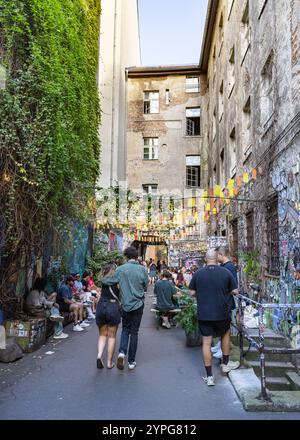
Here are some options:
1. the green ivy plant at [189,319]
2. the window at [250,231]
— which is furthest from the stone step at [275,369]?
the window at [250,231]

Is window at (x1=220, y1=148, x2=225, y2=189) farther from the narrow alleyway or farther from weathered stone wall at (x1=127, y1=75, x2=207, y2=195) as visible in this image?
the narrow alleyway

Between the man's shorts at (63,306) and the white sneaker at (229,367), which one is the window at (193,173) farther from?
the white sneaker at (229,367)

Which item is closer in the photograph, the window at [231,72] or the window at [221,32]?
the window at [231,72]

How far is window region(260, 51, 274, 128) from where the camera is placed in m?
9.38

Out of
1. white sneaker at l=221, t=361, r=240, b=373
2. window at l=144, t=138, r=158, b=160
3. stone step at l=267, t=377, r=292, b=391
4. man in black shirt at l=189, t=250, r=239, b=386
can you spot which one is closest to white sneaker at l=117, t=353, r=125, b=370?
man in black shirt at l=189, t=250, r=239, b=386

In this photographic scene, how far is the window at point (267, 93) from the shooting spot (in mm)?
9375

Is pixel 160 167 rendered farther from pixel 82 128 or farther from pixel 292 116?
pixel 292 116

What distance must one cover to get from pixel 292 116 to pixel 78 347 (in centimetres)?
608

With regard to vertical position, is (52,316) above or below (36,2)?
below

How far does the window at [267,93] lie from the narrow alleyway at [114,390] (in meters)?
6.11

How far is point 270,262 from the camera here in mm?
9023

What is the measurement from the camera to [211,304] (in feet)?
16.7
